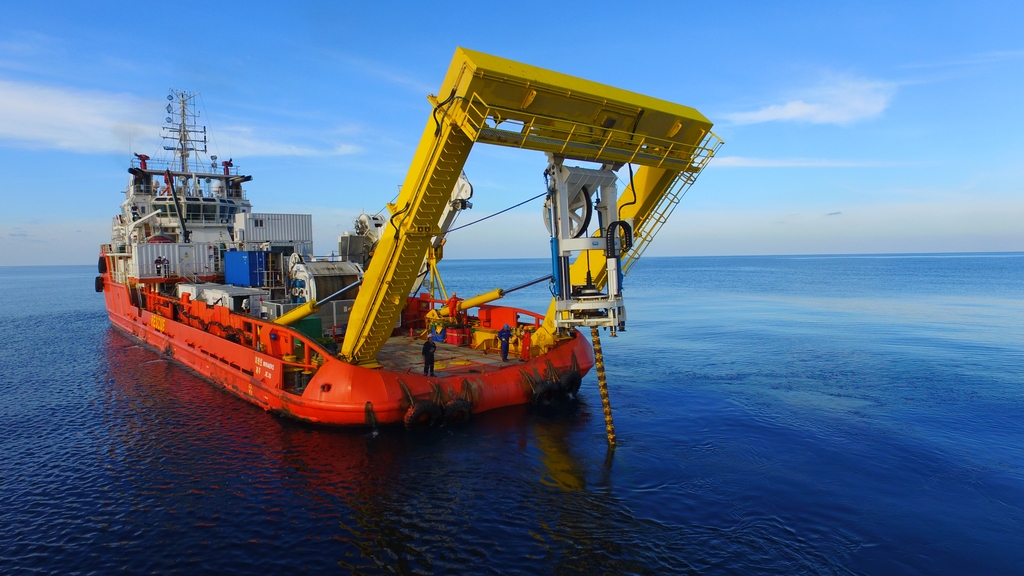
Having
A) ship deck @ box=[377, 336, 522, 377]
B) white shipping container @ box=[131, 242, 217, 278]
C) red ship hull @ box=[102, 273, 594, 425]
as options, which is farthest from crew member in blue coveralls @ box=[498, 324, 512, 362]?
white shipping container @ box=[131, 242, 217, 278]

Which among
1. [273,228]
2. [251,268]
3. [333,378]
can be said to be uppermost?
[273,228]

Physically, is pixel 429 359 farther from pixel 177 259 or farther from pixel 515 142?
pixel 177 259

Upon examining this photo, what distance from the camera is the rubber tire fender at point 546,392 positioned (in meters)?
19.2

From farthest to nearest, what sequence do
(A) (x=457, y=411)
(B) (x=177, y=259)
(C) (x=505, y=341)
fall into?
(B) (x=177, y=259) → (C) (x=505, y=341) → (A) (x=457, y=411)

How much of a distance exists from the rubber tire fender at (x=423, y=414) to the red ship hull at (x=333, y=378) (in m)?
0.10

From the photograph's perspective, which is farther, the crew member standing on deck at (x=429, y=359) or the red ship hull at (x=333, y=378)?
the crew member standing on deck at (x=429, y=359)

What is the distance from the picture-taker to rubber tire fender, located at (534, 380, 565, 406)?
19.2 meters

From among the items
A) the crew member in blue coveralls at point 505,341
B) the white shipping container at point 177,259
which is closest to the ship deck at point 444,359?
the crew member in blue coveralls at point 505,341

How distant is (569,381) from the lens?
65.7 ft

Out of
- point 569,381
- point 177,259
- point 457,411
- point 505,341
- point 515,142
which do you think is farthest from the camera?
point 177,259

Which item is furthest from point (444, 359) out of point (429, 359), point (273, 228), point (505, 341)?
point (273, 228)

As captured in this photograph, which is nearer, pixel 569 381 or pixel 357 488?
pixel 357 488

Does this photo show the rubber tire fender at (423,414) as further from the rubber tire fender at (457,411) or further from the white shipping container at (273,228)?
the white shipping container at (273,228)

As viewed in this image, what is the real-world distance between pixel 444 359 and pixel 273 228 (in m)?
16.3
